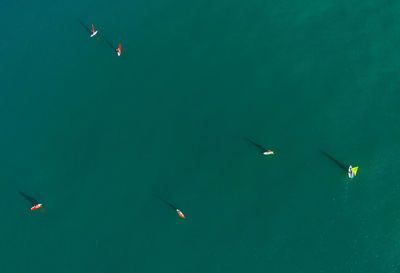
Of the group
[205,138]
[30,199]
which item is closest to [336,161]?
[205,138]

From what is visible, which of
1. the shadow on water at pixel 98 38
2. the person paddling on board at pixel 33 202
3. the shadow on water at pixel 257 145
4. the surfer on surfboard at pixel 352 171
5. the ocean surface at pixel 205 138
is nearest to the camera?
the ocean surface at pixel 205 138

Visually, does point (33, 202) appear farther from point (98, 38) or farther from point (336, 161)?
point (336, 161)

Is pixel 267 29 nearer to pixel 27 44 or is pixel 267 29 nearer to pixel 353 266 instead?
pixel 353 266

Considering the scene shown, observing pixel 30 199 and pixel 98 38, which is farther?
pixel 98 38

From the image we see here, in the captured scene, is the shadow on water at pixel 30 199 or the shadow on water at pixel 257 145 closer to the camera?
the shadow on water at pixel 257 145

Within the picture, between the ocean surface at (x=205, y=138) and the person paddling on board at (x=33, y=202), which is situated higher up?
the ocean surface at (x=205, y=138)

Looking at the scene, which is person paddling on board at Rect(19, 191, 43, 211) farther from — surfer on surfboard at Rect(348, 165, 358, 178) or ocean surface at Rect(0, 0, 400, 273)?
surfer on surfboard at Rect(348, 165, 358, 178)

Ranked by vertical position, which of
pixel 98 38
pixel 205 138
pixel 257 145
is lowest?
pixel 205 138

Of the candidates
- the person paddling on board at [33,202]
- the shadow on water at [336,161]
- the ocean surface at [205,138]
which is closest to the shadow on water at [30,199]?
the person paddling on board at [33,202]

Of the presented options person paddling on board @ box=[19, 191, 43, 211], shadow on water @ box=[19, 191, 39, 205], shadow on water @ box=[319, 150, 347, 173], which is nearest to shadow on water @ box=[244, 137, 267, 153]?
shadow on water @ box=[319, 150, 347, 173]

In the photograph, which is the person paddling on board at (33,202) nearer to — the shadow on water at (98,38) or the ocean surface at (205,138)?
the ocean surface at (205,138)
